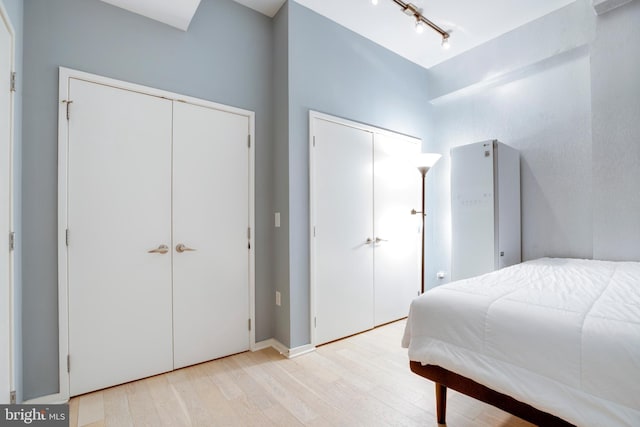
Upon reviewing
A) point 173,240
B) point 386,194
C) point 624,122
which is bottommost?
point 173,240

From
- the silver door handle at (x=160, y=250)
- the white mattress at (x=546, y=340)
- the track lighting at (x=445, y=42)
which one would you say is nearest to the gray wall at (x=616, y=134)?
the white mattress at (x=546, y=340)

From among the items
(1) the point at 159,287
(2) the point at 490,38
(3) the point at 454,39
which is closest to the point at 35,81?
→ (1) the point at 159,287

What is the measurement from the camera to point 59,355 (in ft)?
6.06

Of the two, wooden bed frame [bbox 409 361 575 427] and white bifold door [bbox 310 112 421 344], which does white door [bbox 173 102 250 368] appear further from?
wooden bed frame [bbox 409 361 575 427]

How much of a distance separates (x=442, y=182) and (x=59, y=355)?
403 centimetres

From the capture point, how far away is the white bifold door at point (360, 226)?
2.73 meters

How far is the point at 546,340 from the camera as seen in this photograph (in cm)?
113

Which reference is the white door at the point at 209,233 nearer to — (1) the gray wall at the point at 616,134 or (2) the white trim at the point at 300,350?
(2) the white trim at the point at 300,350

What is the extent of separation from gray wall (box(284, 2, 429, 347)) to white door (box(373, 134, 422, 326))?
0.37 metres

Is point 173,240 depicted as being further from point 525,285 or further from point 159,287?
point 525,285

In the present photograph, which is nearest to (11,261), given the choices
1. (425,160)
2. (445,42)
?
(425,160)

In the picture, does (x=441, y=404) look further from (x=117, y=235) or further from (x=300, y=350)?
(x=117, y=235)

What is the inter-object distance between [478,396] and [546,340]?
0.46 m

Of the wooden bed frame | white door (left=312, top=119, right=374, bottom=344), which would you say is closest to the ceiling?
white door (left=312, top=119, right=374, bottom=344)
